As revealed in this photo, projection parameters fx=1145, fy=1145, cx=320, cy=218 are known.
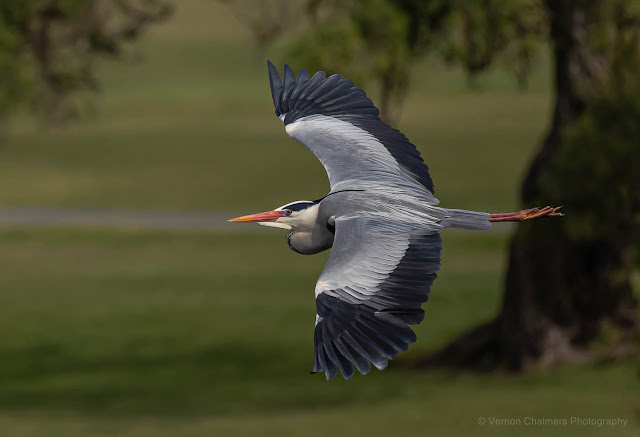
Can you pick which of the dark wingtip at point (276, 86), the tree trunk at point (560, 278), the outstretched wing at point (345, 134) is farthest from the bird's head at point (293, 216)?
→ the tree trunk at point (560, 278)

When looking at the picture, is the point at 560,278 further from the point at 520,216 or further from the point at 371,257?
the point at 371,257

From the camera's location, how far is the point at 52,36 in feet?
55.3

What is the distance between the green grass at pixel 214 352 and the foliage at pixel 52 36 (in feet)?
20.1

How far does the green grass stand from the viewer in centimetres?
1923

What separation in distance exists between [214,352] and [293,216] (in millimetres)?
23320

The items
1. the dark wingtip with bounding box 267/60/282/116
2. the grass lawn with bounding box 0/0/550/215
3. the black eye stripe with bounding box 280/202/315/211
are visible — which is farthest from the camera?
the grass lawn with bounding box 0/0/550/215

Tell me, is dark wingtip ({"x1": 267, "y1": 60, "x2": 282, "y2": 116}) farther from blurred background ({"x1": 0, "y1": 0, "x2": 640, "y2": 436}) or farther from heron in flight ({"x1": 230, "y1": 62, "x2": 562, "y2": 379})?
blurred background ({"x1": 0, "y1": 0, "x2": 640, "y2": 436})

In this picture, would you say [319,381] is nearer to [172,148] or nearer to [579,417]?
[579,417]

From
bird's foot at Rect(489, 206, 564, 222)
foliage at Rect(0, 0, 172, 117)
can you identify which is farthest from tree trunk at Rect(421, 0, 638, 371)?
bird's foot at Rect(489, 206, 564, 222)

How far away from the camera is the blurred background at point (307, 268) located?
49.1 ft

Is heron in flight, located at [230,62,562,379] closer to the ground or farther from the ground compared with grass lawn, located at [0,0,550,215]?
closer to the ground

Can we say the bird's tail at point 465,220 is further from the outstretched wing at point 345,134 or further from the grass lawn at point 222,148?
the grass lawn at point 222,148

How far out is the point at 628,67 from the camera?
1547cm

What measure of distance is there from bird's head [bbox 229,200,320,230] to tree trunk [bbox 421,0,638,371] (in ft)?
38.8
